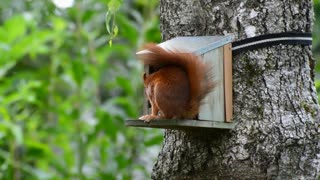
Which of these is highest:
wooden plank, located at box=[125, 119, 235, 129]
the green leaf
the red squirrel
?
the green leaf

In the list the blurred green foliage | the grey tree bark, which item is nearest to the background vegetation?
the blurred green foliage

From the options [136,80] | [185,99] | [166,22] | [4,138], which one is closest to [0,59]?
[4,138]

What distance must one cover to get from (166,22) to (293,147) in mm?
594

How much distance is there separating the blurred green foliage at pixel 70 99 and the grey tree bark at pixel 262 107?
1487 millimetres

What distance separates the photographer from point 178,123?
2.30 metres

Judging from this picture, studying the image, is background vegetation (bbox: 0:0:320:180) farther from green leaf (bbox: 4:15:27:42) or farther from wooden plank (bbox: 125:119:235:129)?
wooden plank (bbox: 125:119:235:129)

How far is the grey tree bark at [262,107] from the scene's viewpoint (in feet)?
7.86

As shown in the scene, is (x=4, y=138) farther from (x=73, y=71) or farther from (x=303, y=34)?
(x=303, y=34)

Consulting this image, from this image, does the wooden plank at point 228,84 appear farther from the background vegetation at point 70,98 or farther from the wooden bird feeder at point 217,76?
the background vegetation at point 70,98

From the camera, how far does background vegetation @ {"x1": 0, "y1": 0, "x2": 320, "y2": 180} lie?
3881 millimetres

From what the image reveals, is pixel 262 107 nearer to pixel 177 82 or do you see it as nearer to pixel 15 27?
pixel 177 82

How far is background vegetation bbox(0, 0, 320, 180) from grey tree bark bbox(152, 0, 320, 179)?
134 centimetres

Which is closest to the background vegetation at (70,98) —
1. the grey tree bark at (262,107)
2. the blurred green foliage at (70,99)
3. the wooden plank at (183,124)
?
the blurred green foliage at (70,99)

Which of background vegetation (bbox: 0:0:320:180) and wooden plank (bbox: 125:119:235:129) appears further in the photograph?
background vegetation (bbox: 0:0:320:180)
